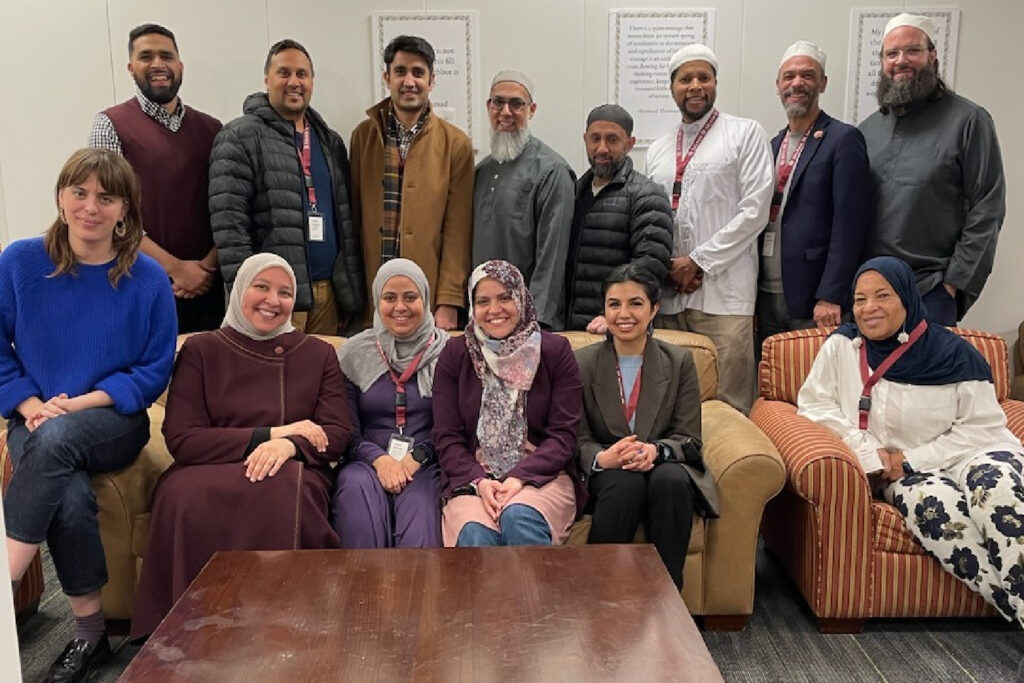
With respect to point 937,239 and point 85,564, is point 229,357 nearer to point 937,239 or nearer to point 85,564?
point 85,564

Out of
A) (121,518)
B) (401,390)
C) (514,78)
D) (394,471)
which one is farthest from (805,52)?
(121,518)

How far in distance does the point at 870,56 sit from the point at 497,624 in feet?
10.8

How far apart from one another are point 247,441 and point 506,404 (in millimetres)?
808

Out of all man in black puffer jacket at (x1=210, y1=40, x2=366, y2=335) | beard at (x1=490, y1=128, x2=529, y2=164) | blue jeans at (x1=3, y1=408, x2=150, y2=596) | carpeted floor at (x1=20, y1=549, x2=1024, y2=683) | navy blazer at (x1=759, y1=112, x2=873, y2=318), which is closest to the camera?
blue jeans at (x1=3, y1=408, x2=150, y2=596)

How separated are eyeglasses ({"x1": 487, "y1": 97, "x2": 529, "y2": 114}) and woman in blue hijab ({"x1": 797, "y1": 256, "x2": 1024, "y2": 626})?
1.49 m

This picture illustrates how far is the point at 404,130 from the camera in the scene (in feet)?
11.4

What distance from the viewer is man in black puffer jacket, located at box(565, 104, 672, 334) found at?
10.8 feet

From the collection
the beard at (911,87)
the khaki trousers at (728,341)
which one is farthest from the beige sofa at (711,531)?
the beard at (911,87)

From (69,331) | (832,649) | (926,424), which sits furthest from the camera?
(926,424)

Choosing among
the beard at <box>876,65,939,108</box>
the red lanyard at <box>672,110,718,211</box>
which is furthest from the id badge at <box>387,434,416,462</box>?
the beard at <box>876,65,939,108</box>

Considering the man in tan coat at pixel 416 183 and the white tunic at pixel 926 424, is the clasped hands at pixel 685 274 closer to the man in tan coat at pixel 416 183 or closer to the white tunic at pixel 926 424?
the white tunic at pixel 926 424

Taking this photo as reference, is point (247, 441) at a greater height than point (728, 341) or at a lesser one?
lesser

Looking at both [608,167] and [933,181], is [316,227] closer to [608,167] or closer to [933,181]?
[608,167]

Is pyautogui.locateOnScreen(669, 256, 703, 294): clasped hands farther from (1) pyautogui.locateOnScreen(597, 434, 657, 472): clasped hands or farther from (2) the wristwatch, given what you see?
(2) the wristwatch
